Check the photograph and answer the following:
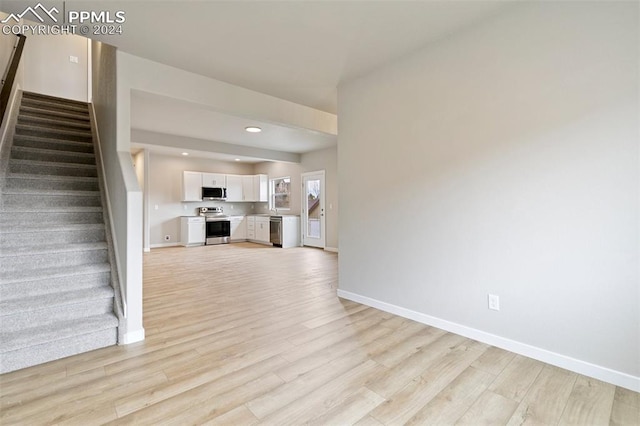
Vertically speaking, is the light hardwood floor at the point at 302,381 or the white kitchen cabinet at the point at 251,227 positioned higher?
the white kitchen cabinet at the point at 251,227

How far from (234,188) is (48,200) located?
19.3 ft

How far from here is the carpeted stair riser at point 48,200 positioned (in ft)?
9.72

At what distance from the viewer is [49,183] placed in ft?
10.8

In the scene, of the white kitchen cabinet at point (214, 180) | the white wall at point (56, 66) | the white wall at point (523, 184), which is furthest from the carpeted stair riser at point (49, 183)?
the white kitchen cabinet at point (214, 180)

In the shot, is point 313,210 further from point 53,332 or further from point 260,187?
point 53,332

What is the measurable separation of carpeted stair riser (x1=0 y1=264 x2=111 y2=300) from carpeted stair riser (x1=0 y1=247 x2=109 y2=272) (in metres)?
0.12

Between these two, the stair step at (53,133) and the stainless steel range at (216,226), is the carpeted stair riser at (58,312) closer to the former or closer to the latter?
the stair step at (53,133)

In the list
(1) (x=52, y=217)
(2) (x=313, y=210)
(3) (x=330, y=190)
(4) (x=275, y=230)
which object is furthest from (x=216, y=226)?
(1) (x=52, y=217)

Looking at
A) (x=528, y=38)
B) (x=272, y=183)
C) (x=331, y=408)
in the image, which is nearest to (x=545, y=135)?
(x=528, y=38)

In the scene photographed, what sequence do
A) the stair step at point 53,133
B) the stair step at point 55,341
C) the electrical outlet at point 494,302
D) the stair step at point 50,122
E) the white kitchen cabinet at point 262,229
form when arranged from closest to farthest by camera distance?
the stair step at point 55,341 → the electrical outlet at point 494,302 → the stair step at point 53,133 → the stair step at point 50,122 → the white kitchen cabinet at point 262,229

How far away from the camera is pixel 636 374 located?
175 centimetres

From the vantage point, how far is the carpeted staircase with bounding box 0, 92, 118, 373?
2.14 m

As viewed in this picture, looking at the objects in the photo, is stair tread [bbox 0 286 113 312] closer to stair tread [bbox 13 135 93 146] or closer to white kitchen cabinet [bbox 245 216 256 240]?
stair tread [bbox 13 135 93 146]

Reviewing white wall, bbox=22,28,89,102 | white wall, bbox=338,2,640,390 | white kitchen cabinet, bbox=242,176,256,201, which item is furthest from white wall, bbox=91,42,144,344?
white kitchen cabinet, bbox=242,176,256,201
